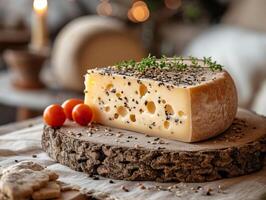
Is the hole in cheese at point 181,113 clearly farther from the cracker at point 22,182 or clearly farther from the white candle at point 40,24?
the white candle at point 40,24

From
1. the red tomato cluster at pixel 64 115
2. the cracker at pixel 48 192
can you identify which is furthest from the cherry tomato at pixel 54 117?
the cracker at pixel 48 192

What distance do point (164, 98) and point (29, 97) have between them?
120 cm

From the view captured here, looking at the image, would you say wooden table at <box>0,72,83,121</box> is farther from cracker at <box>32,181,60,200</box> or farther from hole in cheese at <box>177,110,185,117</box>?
cracker at <box>32,181,60,200</box>

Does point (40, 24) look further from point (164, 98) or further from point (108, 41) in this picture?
point (164, 98)

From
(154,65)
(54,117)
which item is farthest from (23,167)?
(154,65)

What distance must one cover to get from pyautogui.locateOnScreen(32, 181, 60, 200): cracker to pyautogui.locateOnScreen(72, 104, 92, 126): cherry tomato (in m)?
0.33

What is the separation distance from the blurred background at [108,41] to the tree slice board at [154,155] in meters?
1.01

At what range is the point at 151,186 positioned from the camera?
1.59 metres

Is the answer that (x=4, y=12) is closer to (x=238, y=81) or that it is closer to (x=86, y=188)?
(x=238, y=81)

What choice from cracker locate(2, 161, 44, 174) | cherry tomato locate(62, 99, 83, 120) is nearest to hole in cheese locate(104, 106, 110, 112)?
cherry tomato locate(62, 99, 83, 120)

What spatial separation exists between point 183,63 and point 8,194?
2.51ft

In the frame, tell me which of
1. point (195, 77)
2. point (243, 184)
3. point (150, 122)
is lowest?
point (243, 184)

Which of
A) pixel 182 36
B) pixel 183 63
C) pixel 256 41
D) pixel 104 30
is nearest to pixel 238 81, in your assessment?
pixel 256 41

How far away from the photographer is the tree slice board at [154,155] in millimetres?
1608
